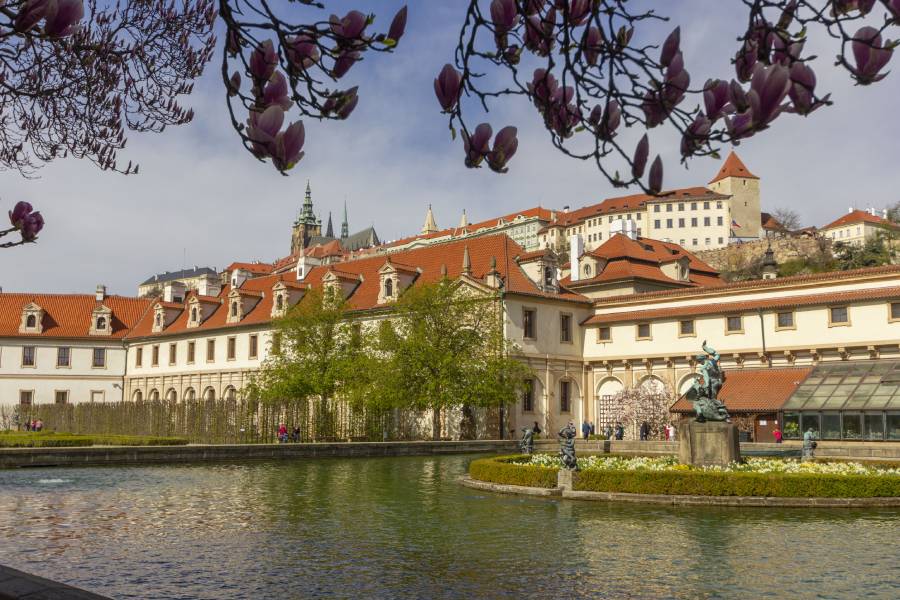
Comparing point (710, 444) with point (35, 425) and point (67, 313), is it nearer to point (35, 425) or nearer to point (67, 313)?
point (35, 425)

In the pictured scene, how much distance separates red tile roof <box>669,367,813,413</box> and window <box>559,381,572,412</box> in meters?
8.31

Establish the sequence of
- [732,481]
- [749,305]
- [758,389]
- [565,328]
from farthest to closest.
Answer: [565,328] < [749,305] < [758,389] < [732,481]

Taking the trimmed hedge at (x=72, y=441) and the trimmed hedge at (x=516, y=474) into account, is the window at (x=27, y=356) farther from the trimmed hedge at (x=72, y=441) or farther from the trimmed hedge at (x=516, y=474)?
the trimmed hedge at (x=516, y=474)

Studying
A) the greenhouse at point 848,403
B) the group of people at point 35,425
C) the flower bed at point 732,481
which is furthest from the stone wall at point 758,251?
the flower bed at point 732,481

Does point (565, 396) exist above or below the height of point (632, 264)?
below

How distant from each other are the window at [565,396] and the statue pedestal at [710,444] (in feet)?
98.2

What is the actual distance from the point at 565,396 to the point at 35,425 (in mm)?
33149

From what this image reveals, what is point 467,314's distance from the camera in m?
50.3

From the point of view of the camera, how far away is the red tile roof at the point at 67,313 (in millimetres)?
73562

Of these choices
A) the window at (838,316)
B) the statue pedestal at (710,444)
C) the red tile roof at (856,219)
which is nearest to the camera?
the statue pedestal at (710,444)

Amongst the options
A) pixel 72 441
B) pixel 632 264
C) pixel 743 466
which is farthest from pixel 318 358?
pixel 743 466

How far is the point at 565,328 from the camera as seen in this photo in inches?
2189

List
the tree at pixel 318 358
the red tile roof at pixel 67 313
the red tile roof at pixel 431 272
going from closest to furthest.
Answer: the tree at pixel 318 358, the red tile roof at pixel 431 272, the red tile roof at pixel 67 313

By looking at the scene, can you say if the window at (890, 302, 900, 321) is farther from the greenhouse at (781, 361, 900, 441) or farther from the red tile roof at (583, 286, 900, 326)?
the greenhouse at (781, 361, 900, 441)
